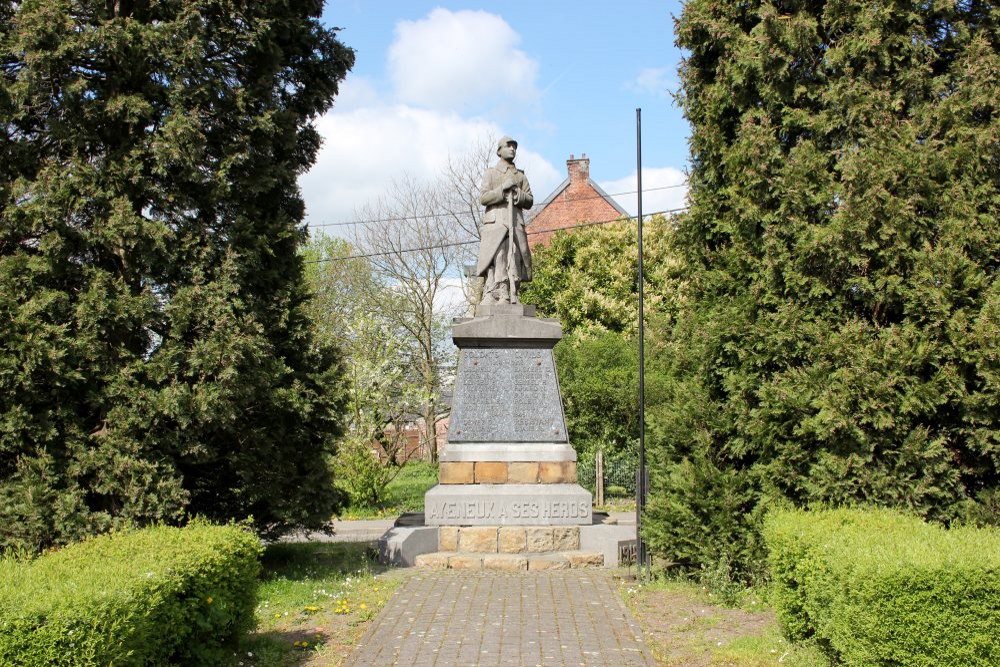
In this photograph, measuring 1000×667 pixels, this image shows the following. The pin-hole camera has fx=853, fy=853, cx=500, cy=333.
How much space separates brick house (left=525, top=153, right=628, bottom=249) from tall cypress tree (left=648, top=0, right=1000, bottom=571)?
24932 mm

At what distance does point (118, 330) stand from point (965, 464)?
7.06 m

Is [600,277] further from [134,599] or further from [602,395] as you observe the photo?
[134,599]

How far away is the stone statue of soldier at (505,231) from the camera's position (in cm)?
1080

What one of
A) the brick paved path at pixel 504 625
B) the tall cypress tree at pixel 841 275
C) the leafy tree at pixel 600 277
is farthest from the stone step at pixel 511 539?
the leafy tree at pixel 600 277

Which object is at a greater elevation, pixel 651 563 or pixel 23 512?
pixel 23 512

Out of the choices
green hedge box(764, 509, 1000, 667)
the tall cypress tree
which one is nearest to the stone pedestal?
the tall cypress tree

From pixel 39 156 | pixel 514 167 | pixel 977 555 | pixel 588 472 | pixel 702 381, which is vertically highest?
pixel 514 167

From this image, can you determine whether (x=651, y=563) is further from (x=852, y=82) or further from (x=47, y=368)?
(x=47, y=368)

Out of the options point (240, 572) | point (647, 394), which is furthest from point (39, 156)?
point (647, 394)

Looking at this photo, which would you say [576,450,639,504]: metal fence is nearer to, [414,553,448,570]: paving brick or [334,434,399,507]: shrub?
[334,434,399,507]: shrub

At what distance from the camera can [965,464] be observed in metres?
6.45

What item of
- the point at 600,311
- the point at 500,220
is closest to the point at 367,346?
the point at 600,311

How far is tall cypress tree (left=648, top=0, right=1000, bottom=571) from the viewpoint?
6285 mm

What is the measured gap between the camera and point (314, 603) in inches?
296
